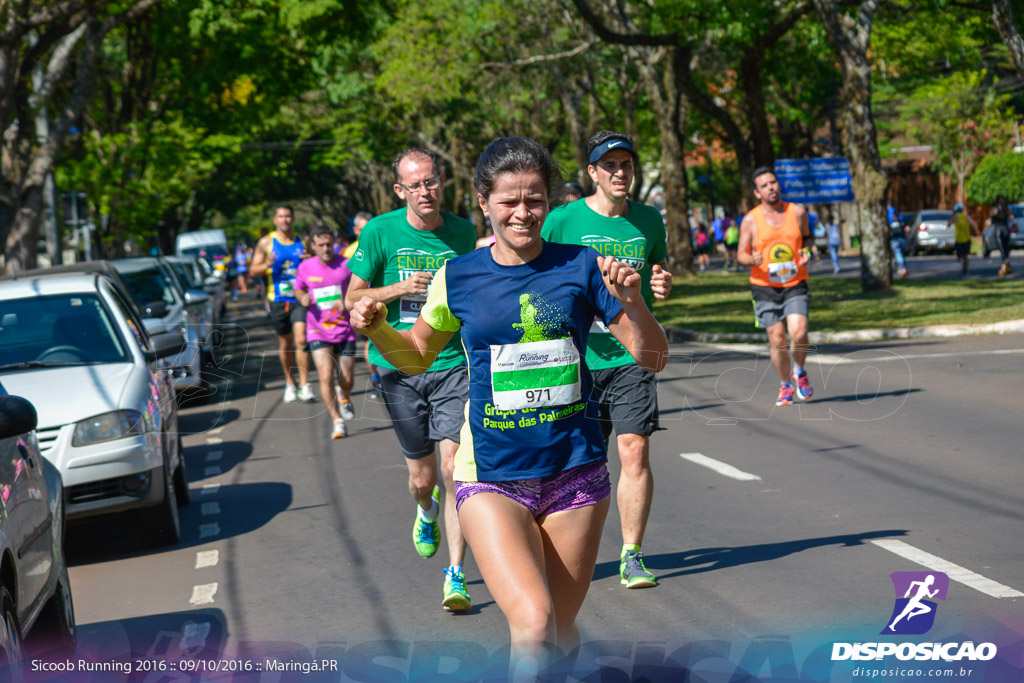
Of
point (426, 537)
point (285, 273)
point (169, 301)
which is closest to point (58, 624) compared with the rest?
point (426, 537)

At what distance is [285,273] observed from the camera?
47.8 ft

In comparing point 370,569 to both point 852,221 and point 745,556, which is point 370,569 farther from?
point 852,221

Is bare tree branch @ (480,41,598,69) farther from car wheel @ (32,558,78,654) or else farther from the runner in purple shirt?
car wheel @ (32,558,78,654)

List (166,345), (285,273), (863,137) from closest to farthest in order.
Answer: (166,345) < (285,273) < (863,137)

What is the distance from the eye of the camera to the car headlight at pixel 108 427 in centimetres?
758

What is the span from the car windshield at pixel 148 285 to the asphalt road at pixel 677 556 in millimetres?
5343

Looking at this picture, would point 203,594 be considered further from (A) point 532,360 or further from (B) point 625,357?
(A) point 532,360

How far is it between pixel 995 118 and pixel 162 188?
151 ft

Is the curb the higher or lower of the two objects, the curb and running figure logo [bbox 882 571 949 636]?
the lower

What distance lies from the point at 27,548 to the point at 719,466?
18.8 ft

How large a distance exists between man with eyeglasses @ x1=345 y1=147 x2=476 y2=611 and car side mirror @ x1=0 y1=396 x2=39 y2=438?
1.88 m

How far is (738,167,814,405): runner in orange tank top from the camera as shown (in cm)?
1145

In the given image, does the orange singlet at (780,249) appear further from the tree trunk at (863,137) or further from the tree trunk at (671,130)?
the tree trunk at (671,130)

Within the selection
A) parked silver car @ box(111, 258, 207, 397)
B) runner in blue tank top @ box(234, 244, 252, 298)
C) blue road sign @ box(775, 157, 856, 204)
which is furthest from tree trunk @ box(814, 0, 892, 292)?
runner in blue tank top @ box(234, 244, 252, 298)
